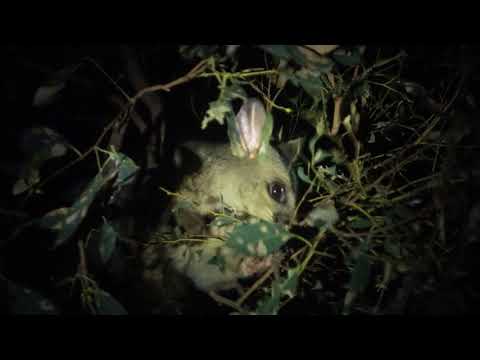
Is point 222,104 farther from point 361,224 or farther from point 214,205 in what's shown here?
point 214,205

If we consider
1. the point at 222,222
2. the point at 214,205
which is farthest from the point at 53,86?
the point at 214,205

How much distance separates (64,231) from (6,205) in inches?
12.4

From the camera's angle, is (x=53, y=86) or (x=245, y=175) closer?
(x=53, y=86)

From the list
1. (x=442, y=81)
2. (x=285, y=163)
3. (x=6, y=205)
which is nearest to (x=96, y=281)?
(x=6, y=205)

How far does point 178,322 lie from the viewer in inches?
50.1

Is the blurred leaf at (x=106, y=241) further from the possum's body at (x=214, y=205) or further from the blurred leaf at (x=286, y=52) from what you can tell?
the blurred leaf at (x=286, y=52)

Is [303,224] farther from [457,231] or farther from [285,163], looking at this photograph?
[285,163]

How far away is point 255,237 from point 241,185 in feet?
3.48

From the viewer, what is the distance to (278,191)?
7.65 ft

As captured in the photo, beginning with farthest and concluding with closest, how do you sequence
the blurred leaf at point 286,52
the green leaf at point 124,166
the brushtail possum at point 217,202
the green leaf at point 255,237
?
the brushtail possum at point 217,202
the green leaf at point 124,166
the green leaf at point 255,237
the blurred leaf at point 286,52

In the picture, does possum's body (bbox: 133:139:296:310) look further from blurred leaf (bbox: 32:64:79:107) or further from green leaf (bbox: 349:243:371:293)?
blurred leaf (bbox: 32:64:79:107)

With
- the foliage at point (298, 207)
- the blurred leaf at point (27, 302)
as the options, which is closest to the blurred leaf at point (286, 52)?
the foliage at point (298, 207)

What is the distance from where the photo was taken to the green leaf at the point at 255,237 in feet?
3.75

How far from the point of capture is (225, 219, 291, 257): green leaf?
3.75 feet
